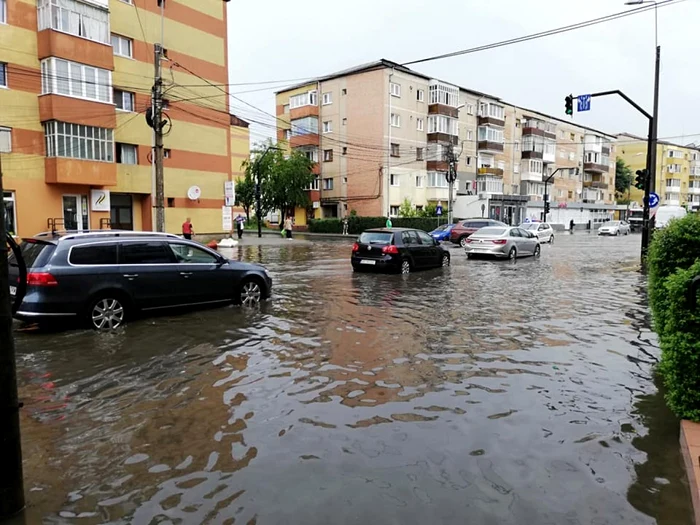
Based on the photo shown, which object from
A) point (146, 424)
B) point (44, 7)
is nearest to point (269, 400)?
point (146, 424)

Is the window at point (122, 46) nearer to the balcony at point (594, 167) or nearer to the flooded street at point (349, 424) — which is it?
the flooded street at point (349, 424)

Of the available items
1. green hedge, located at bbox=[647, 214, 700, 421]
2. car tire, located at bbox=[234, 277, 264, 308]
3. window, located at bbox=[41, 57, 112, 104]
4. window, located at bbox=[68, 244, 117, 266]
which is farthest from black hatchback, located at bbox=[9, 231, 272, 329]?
window, located at bbox=[41, 57, 112, 104]

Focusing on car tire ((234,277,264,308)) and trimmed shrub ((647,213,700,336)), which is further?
car tire ((234,277,264,308))

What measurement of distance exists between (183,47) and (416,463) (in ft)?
116

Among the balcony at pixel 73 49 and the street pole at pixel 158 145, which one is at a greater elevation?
the balcony at pixel 73 49

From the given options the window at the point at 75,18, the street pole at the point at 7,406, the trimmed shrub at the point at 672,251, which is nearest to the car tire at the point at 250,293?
the trimmed shrub at the point at 672,251

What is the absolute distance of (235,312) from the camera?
35.2 feet

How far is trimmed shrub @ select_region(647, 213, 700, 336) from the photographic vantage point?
685 cm

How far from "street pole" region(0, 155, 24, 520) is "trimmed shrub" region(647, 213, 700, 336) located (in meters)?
6.61

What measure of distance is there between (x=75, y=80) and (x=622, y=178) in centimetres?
9195

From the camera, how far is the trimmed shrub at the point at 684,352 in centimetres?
445

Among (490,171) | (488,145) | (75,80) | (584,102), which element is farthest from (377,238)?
(488,145)

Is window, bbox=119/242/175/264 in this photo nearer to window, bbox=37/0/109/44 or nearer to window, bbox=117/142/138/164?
window, bbox=37/0/109/44

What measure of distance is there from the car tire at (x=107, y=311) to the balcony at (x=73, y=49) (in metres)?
22.8
